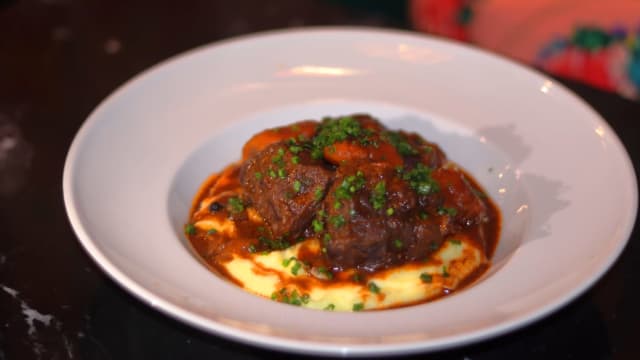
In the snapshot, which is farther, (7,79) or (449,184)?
(7,79)

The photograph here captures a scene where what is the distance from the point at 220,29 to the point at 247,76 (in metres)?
1.35

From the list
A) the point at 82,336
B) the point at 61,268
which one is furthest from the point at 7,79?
the point at 82,336

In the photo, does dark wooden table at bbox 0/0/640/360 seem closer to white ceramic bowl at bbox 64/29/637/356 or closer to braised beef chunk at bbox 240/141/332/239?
white ceramic bowl at bbox 64/29/637/356

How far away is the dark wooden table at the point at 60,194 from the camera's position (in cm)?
280

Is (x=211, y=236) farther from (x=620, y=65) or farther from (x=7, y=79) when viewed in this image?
(x=620, y=65)

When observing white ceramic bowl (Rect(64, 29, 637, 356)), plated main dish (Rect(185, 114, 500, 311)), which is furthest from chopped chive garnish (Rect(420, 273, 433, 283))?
white ceramic bowl (Rect(64, 29, 637, 356))

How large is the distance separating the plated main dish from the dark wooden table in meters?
0.44

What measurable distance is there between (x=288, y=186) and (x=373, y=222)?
0.47 m

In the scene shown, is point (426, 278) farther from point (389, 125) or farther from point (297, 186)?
point (389, 125)

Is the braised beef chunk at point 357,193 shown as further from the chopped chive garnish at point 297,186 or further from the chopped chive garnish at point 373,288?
the chopped chive garnish at point 373,288

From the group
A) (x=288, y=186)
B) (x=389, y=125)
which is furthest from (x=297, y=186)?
(x=389, y=125)

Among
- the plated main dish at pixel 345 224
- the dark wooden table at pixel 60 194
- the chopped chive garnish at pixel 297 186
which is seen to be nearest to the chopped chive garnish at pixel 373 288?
the plated main dish at pixel 345 224

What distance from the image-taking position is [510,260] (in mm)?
2961

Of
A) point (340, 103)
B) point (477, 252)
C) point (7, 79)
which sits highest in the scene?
point (7, 79)
